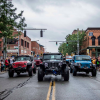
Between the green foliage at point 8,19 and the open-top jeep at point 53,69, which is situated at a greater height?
the green foliage at point 8,19

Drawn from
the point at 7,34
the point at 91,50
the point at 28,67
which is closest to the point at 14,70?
the point at 28,67

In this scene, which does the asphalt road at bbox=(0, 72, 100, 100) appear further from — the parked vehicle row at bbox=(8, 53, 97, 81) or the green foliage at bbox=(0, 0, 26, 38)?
the green foliage at bbox=(0, 0, 26, 38)

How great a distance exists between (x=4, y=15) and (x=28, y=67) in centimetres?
559

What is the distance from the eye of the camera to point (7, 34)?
1705 cm

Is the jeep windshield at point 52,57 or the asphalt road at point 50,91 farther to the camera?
the jeep windshield at point 52,57

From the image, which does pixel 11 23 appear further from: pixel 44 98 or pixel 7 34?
pixel 44 98

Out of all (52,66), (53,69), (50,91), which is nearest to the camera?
(50,91)

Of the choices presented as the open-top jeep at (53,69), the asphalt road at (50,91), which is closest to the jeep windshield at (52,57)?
the open-top jeep at (53,69)

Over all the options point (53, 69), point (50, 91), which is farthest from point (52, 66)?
point (50, 91)

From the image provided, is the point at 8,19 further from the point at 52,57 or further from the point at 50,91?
the point at 50,91

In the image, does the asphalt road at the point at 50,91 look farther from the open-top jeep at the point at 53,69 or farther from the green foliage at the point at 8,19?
the green foliage at the point at 8,19

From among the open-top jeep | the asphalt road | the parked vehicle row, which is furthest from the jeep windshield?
the asphalt road

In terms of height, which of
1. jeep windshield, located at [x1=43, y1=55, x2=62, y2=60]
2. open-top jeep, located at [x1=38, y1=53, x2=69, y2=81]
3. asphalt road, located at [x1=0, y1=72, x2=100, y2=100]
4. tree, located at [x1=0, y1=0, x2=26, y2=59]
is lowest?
asphalt road, located at [x1=0, y1=72, x2=100, y2=100]

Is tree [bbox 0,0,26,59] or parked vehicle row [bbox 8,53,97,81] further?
tree [bbox 0,0,26,59]
